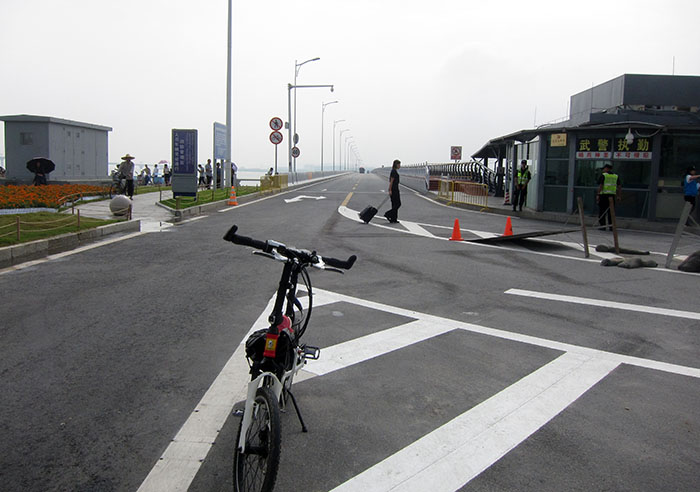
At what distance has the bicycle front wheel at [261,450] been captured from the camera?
2851 mm

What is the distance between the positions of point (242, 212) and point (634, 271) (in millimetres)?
13242

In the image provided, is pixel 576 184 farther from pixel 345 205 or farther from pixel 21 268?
pixel 21 268

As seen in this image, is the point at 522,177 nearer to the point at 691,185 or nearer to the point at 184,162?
the point at 691,185

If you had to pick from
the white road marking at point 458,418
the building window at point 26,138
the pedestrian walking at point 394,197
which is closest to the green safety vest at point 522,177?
the pedestrian walking at point 394,197

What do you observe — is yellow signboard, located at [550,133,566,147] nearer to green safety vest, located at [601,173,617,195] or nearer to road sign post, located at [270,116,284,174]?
green safety vest, located at [601,173,617,195]

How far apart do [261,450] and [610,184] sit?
16.7m

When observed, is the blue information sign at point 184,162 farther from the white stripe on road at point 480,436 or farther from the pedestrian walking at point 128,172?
the white stripe on road at point 480,436

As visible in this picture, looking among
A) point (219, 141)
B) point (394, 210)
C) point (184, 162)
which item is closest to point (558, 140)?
point (394, 210)

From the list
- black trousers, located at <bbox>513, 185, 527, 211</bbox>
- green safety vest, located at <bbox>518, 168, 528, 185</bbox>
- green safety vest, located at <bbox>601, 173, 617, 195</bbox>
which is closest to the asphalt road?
green safety vest, located at <bbox>601, 173, 617, 195</bbox>

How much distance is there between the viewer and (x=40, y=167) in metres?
28.6

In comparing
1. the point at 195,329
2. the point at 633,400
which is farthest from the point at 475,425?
the point at 195,329

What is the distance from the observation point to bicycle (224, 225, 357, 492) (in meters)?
2.93

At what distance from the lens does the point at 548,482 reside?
342 centimetres

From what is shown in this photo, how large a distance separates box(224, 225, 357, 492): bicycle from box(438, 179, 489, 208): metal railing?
21.7 meters
